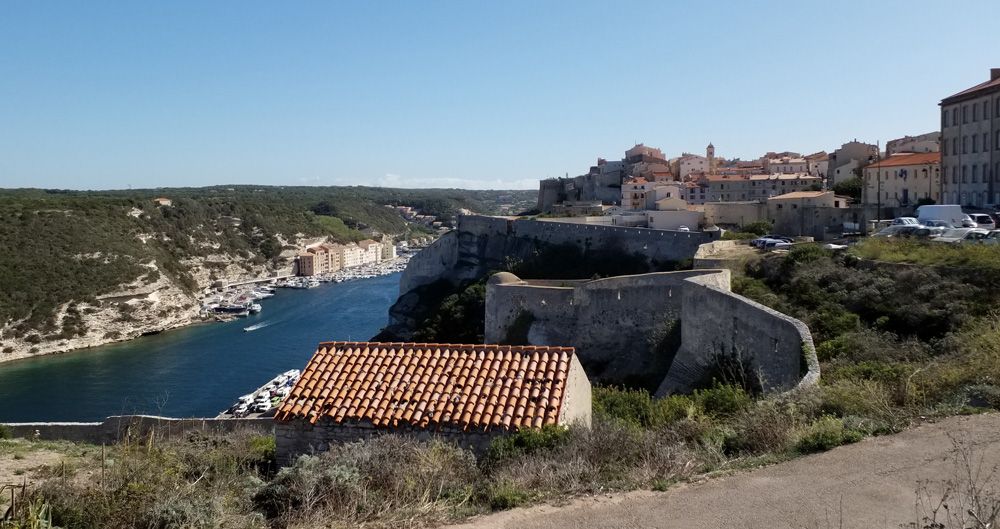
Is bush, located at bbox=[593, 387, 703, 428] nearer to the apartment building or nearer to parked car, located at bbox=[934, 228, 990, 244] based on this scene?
parked car, located at bbox=[934, 228, 990, 244]

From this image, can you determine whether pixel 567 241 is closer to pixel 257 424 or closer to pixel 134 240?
pixel 257 424

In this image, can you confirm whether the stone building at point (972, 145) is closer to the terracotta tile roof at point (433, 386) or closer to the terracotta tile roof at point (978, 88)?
the terracotta tile roof at point (978, 88)

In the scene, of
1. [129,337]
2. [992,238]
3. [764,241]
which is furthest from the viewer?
[129,337]

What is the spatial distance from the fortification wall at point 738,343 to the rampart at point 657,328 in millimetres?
17

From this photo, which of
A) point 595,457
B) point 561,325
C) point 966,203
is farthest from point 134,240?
point 595,457

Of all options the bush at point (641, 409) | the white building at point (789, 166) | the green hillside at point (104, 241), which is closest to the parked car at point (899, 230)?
the bush at point (641, 409)

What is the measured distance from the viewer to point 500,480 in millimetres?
5887

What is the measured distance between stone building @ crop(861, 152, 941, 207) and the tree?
3248 mm

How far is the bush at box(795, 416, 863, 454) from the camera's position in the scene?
607 centimetres

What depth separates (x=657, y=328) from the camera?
1875 cm

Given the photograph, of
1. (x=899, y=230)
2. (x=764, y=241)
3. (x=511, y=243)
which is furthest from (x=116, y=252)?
(x=899, y=230)

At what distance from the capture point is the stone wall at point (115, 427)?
13539mm

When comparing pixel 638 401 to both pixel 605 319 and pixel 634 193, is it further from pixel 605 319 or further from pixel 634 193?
A: pixel 634 193

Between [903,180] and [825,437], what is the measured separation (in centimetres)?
3366
